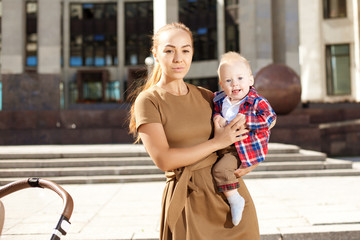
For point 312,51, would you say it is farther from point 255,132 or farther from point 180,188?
point 180,188

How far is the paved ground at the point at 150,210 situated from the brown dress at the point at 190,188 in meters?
2.45

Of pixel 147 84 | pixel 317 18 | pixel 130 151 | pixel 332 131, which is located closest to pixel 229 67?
pixel 147 84

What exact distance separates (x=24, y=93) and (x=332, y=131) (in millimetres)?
12508

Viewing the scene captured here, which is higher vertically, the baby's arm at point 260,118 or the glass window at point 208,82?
the glass window at point 208,82

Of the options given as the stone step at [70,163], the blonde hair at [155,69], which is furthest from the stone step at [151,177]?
the blonde hair at [155,69]

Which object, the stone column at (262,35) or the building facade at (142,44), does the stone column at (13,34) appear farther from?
the stone column at (262,35)

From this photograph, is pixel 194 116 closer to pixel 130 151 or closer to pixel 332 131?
pixel 130 151

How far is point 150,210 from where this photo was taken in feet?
18.5

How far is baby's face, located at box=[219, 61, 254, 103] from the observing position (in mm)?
2094

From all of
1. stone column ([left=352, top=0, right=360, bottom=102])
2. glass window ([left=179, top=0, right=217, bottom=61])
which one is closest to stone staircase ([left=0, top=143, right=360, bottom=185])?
stone column ([left=352, top=0, right=360, bottom=102])

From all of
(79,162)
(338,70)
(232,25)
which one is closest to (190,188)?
(79,162)

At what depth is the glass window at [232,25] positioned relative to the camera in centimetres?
2922

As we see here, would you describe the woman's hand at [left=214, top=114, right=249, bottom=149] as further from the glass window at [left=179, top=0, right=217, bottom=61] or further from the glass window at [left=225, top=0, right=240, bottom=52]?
the glass window at [left=179, top=0, right=217, bottom=61]

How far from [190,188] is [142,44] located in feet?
121
